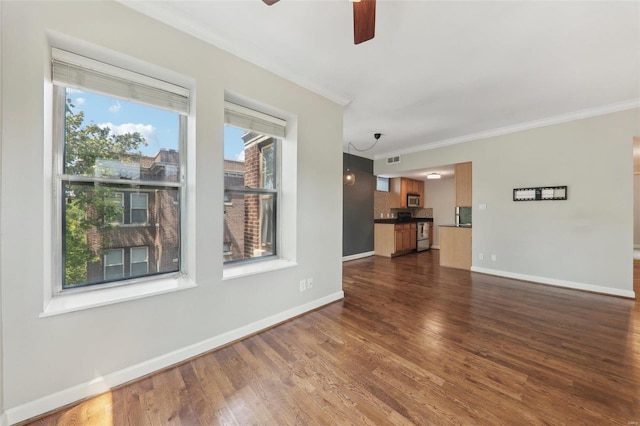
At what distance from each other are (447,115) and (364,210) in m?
3.16

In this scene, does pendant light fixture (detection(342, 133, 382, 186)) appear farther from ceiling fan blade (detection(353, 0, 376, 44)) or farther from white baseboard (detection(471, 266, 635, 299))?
ceiling fan blade (detection(353, 0, 376, 44))

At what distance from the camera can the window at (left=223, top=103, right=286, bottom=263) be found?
245 centimetres

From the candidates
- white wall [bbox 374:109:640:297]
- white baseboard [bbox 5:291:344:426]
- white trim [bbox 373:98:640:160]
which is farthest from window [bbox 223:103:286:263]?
white wall [bbox 374:109:640:297]

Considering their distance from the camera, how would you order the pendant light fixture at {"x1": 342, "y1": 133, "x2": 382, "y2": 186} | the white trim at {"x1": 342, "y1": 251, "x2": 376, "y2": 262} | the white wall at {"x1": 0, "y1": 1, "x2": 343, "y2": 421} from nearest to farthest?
1. the white wall at {"x1": 0, "y1": 1, "x2": 343, "y2": 421}
2. the pendant light fixture at {"x1": 342, "y1": 133, "x2": 382, "y2": 186}
3. the white trim at {"x1": 342, "y1": 251, "x2": 376, "y2": 262}

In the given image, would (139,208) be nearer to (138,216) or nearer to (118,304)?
(138,216)

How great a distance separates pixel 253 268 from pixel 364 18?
7.50 ft

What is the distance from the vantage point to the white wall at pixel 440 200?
293 inches

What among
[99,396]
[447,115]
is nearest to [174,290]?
[99,396]

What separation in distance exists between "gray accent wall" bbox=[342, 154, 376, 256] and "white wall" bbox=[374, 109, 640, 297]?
2.41 meters

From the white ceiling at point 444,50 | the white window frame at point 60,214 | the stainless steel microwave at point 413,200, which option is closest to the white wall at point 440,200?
the stainless steel microwave at point 413,200

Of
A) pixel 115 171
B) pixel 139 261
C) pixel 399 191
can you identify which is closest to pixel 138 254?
pixel 139 261

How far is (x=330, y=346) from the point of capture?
7.13 feet

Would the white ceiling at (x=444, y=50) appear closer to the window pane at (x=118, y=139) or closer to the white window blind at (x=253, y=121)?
the white window blind at (x=253, y=121)

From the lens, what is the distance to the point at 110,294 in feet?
5.65
